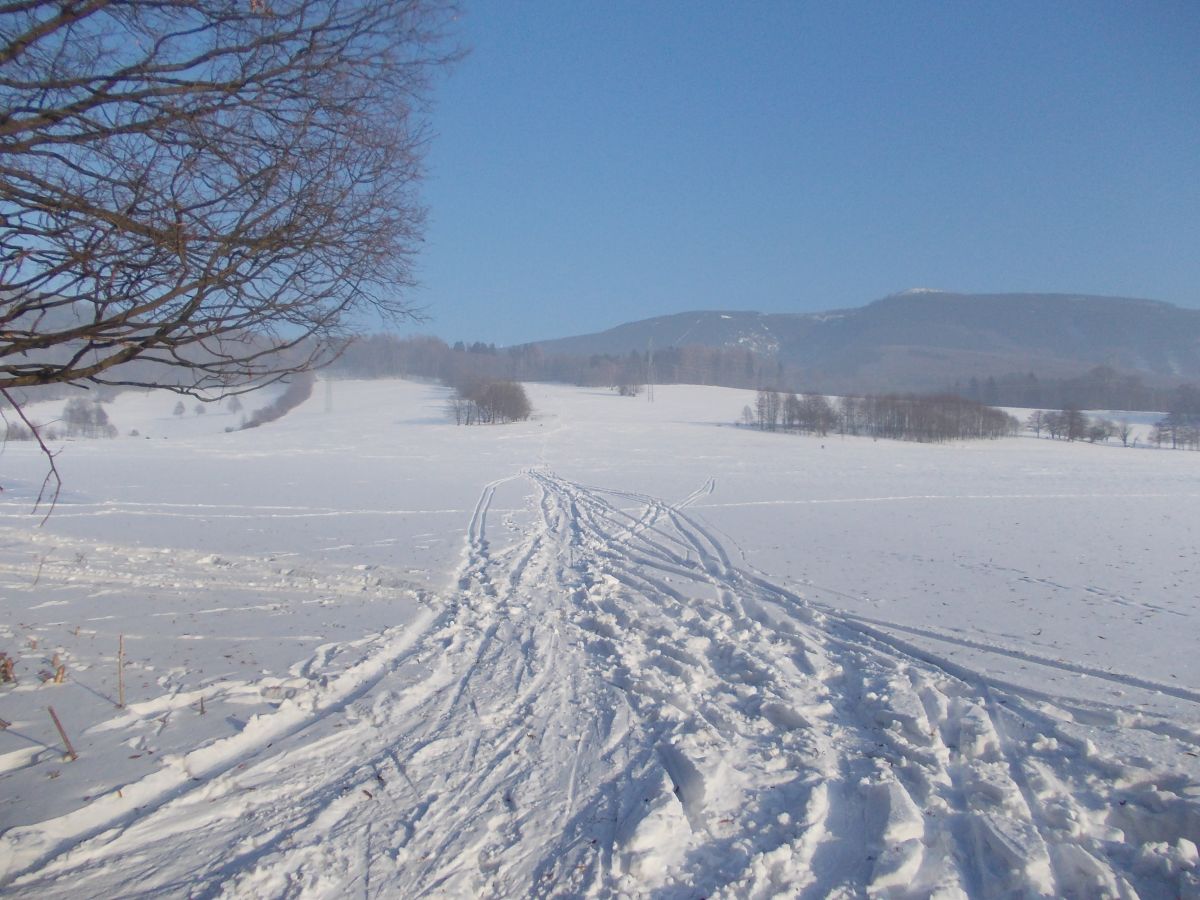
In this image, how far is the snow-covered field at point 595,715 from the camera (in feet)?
10.9

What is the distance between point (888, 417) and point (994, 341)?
91.6m

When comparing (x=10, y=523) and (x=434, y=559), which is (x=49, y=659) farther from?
(x=10, y=523)

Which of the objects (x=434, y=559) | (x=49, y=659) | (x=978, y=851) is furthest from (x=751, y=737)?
(x=434, y=559)

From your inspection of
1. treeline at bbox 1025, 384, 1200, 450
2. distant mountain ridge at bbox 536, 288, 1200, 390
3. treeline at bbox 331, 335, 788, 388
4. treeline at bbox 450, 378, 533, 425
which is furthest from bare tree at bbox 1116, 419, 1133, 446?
treeline at bbox 331, 335, 788, 388

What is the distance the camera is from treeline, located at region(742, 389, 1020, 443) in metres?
67.6

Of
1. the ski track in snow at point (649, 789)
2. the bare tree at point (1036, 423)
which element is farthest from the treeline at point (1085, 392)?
the ski track in snow at point (649, 789)

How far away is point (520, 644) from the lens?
684 cm

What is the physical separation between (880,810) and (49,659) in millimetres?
6637

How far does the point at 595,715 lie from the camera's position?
5.11 meters

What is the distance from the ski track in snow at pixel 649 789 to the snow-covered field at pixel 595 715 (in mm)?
21

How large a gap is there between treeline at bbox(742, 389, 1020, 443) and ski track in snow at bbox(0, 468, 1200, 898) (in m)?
67.8

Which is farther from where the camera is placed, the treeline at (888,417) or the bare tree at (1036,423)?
the bare tree at (1036,423)

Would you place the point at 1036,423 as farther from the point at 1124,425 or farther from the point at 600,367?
the point at 600,367

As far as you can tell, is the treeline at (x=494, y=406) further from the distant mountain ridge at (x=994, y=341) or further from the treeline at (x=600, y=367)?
the distant mountain ridge at (x=994, y=341)
